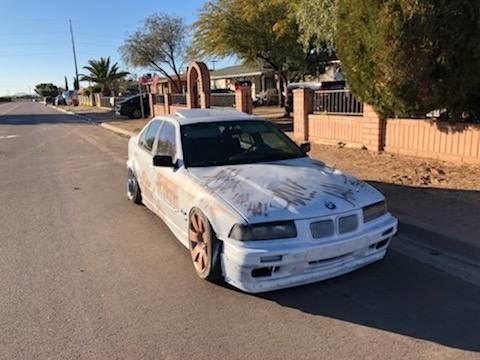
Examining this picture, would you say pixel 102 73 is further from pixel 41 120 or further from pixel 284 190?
pixel 284 190

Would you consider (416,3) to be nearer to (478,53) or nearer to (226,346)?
(478,53)

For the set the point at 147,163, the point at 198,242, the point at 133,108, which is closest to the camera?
the point at 198,242

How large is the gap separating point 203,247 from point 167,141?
5.84 ft

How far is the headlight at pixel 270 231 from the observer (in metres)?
3.61

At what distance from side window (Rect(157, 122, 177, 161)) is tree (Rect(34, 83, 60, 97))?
155 metres

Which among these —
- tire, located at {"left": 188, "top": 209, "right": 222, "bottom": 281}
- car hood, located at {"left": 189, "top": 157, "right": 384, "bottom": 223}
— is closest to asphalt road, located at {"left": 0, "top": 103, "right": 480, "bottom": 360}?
tire, located at {"left": 188, "top": 209, "right": 222, "bottom": 281}

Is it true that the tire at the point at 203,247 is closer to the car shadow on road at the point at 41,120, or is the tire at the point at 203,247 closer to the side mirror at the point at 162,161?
the side mirror at the point at 162,161

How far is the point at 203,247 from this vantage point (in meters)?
4.15

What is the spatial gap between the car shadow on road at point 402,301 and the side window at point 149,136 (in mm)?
2967

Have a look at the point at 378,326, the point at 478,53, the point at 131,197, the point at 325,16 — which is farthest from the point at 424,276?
the point at 325,16

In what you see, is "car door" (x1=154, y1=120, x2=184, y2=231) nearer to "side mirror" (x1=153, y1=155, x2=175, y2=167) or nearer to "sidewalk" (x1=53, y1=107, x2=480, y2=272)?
"side mirror" (x1=153, y1=155, x2=175, y2=167)

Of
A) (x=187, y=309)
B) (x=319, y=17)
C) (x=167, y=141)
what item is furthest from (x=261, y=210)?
(x=319, y=17)

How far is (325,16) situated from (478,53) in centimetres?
563

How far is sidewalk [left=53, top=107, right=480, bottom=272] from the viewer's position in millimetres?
4934
